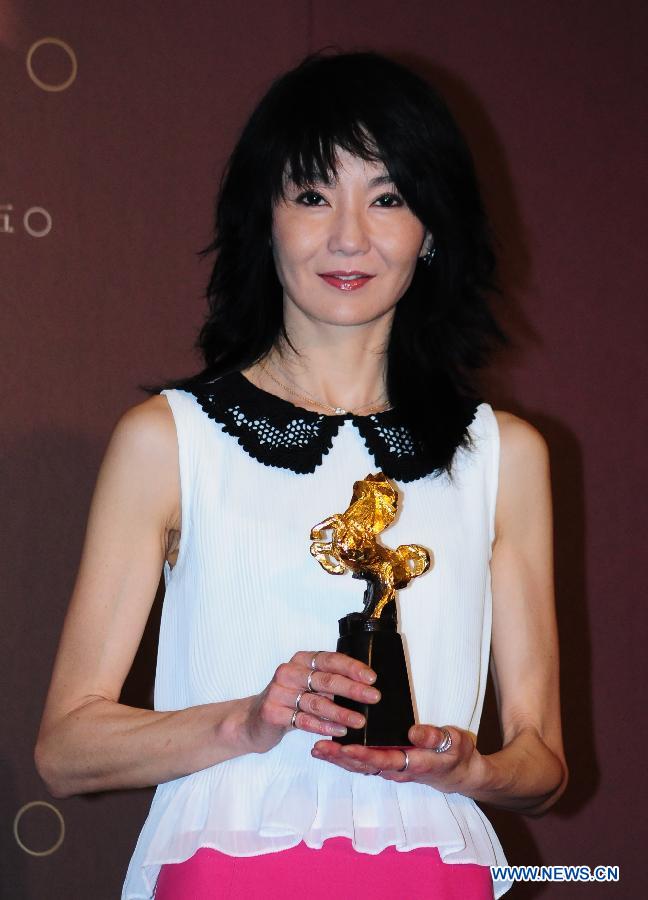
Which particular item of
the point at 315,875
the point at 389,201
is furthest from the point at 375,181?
the point at 315,875

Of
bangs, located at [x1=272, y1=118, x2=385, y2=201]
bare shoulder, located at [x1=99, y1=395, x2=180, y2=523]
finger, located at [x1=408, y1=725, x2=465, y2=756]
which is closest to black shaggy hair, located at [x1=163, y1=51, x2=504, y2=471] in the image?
bangs, located at [x1=272, y1=118, x2=385, y2=201]

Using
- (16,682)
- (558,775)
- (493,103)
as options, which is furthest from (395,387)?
(493,103)

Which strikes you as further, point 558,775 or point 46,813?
point 46,813

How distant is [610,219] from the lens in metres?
2.73

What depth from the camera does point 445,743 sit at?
128 cm

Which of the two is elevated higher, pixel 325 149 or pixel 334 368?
pixel 325 149

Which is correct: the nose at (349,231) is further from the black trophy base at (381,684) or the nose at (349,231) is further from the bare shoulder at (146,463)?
the black trophy base at (381,684)

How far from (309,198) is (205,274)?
0.87 m

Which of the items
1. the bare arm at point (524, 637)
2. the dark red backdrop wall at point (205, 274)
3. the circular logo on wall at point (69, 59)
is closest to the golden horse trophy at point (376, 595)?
the bare arm at point (524, 637)

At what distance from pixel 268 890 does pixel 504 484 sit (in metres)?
0.62

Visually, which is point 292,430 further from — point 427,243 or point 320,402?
point 427,243

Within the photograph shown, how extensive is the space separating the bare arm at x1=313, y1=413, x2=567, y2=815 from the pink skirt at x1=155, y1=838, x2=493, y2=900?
0.11 metres

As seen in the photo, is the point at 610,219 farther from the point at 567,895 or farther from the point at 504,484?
the point at 567,895

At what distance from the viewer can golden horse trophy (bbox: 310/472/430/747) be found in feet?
4.05
